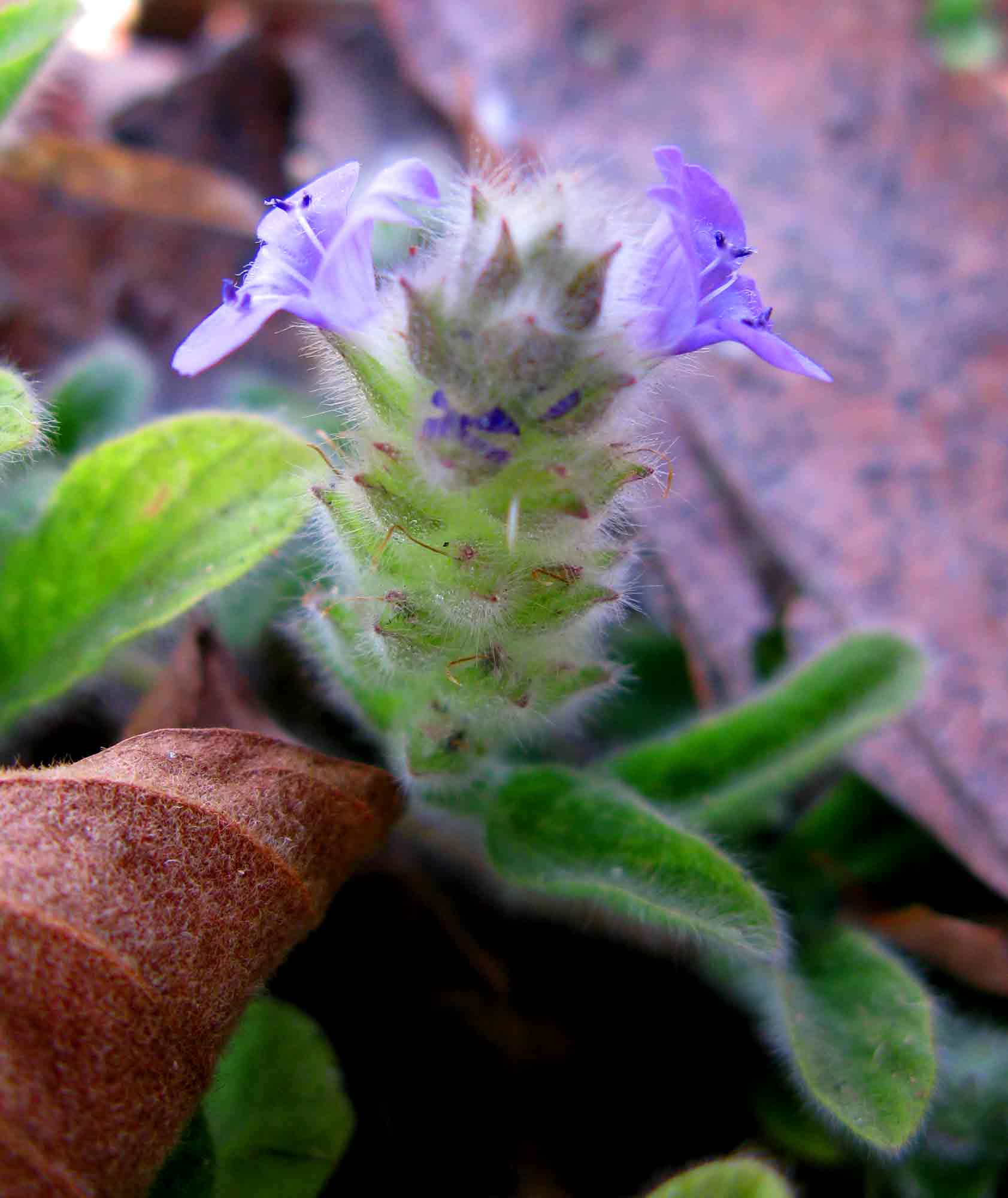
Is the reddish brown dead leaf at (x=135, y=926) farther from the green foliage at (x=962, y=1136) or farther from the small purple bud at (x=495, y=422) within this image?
the green foliage at (x=962, y=1136)

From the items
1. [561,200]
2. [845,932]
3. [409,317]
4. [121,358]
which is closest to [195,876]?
[409,317]

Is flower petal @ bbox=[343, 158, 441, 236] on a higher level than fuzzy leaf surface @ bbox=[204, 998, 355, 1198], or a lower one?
higher

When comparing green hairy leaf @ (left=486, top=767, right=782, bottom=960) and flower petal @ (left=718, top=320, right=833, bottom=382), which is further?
green hairy leaf @ (left=486, top=767, right=782, bottom=960)

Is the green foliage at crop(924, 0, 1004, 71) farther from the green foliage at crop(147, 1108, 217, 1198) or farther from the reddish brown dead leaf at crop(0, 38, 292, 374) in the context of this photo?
the green foliage at crop(147, 1108, 217, 1198)

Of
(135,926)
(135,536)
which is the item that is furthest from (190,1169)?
(135,536)

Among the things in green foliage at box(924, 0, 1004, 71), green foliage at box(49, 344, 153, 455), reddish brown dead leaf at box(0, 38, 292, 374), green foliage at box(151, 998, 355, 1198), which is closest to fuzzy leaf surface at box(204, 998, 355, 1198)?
green foliage at box(151, 998, 355, 1198)

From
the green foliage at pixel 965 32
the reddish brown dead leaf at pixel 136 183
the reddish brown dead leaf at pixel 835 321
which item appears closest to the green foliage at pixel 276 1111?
the reddish brown dead leaf at pixel 835 321

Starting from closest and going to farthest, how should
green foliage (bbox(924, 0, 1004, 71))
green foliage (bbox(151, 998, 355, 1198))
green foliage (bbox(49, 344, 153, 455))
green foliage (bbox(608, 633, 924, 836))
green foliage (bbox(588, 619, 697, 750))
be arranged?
1. green foliage (bbox(151, 998, 355, 1198))
2. green foliage (bbox(608, 633, 924, 836))
3. green foliage (bbox(588, 619, 697, 750))
4. green foliage (bbox(49, 344, 153, 455))
5. green foliage (bbox(924, 0, 1004, 71))

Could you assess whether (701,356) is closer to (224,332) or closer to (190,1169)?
(224,332)
